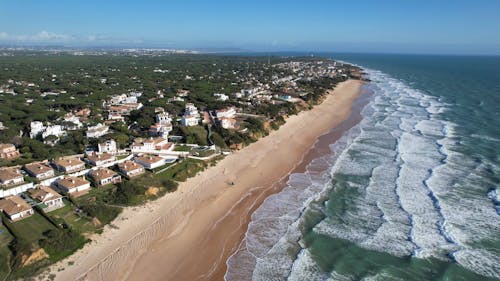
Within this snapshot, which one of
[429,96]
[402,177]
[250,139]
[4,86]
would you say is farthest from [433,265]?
[4,86]

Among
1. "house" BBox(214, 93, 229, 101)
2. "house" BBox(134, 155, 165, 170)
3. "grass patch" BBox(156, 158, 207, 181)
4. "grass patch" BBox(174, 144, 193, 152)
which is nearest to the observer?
"grass patch" BBox(156, 158, 207, 181)

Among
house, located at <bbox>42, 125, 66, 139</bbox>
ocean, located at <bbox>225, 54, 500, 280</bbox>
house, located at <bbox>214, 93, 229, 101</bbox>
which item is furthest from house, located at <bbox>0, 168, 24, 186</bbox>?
house, located at <bbox>214, 93, 229, 101</bbox>

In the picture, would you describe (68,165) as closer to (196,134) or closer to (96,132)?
(96,132)

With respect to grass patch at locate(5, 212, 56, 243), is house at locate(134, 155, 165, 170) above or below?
above

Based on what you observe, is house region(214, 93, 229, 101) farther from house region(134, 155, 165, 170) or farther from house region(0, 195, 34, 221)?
house region(0, 195, 34, 221)

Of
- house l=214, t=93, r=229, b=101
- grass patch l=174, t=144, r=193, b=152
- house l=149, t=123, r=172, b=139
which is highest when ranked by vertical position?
house l=214, t=93, r=229, b=101

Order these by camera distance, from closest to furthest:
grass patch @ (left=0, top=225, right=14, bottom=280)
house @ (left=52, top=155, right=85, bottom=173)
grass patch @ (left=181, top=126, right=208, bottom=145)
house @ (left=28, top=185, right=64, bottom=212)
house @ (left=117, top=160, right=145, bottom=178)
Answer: grass patch @ (left=0, top=225, right=14, bottom=280) → house @ (left=28, top=185, right=64, bottom=212) → house @ (left=117, top=160, right=145, bottom=178) → house @ (left=52, top=155, right=85, bottom=173) → grass patch @ (left=181, top=126, right=208, bottom=145)

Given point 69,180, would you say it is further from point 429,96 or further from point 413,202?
point 429,96

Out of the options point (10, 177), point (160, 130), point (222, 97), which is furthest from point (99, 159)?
point (222, 97)
